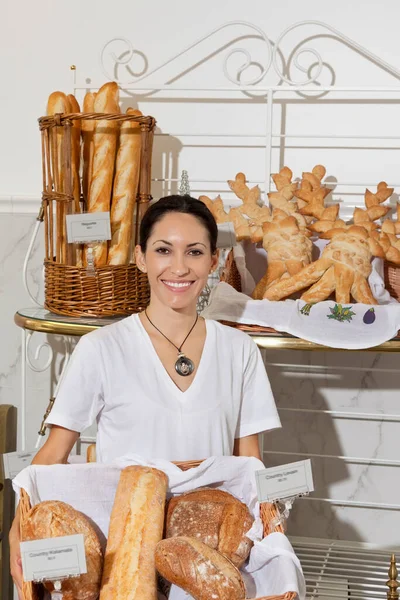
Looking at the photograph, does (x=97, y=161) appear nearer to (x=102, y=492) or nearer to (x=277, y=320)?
(x=277, y=320)

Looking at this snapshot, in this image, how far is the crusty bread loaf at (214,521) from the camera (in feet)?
4.02

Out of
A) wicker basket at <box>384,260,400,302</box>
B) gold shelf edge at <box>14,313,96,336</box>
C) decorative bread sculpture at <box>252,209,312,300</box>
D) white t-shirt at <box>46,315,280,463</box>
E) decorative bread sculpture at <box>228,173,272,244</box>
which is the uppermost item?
decorative bread sculpture at <box>228,173,272,244</box>

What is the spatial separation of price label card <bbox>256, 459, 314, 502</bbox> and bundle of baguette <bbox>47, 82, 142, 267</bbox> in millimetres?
705

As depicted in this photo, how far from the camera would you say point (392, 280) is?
187 cm

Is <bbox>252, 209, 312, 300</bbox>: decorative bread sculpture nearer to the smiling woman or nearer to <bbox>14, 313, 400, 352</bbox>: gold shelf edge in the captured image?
<bbox>14, 313, 400, 352</bbox>: gold shelf edge

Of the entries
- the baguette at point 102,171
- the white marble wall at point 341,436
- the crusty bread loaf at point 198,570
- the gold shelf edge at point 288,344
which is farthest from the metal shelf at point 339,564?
the baguette at point 102,171

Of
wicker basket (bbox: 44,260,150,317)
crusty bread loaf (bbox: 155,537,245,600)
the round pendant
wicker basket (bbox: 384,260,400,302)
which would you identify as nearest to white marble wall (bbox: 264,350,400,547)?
wicker basket (bbox: 384,260,400,302)

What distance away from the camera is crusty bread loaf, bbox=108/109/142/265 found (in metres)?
1.81

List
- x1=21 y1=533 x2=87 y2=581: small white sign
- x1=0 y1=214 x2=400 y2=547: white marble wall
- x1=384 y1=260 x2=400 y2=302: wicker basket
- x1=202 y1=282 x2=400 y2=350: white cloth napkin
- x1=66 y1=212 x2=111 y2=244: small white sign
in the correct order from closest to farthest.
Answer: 1. x1=21 y1=533 x2=87 y2=581: small white sign
2. x1=202 y1=282 x2=400 y2=350: white cloth napkin
3. x1=66 y1=212 x2=111 y2=244: small white sign
4. x1=384 y1=260 x2=400 y2=302: wicker basket
5. x1=0 y1=214 x2=400 y2=547: white marble wall

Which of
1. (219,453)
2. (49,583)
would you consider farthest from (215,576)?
(219,453)

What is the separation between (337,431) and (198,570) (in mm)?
1130

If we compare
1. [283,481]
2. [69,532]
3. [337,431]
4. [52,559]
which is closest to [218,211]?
[337,431]

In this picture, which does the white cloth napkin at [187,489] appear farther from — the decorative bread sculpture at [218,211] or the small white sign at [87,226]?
the decorative bread sculpture at [218,211]

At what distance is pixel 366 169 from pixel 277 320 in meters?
0.62
